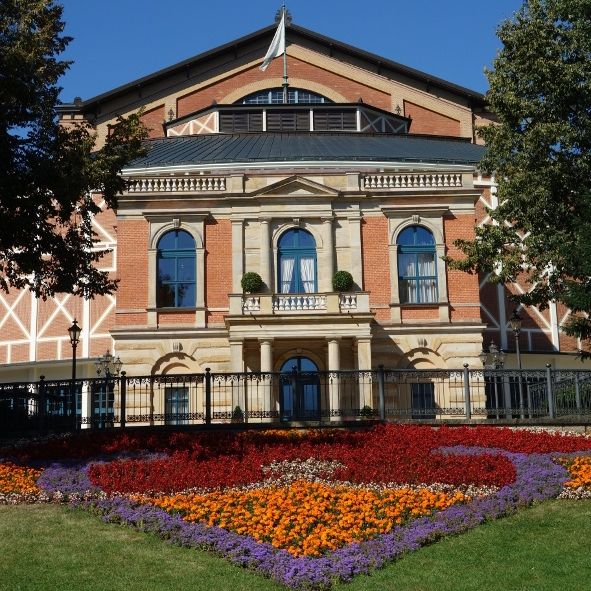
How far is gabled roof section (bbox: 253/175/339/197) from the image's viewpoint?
33000mm

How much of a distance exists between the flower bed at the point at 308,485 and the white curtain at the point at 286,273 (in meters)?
13.0

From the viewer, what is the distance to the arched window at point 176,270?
33.1 m

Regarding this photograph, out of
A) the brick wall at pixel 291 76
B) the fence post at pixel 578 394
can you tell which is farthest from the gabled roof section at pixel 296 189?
the brick wall at pixel 291 76

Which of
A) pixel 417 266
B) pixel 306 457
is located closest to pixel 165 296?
pixel 417 266

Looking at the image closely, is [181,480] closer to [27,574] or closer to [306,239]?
[27,574]

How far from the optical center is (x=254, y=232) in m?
33.3

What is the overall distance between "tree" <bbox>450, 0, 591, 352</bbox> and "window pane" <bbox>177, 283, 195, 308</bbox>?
12.1m

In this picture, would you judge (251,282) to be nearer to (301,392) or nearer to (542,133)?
(301,392)

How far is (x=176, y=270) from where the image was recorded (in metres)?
33.3

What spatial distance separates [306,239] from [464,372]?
39.9 feet

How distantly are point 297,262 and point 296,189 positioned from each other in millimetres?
2741

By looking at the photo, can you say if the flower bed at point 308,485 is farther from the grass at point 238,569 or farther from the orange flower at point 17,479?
the grass at point 238,569

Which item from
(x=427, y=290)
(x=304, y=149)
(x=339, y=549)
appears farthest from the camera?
(x=304, y=149)

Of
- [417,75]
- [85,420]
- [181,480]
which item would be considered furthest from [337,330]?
[417,75]
